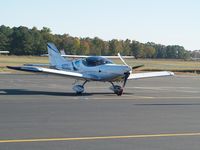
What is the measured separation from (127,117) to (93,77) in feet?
37.4

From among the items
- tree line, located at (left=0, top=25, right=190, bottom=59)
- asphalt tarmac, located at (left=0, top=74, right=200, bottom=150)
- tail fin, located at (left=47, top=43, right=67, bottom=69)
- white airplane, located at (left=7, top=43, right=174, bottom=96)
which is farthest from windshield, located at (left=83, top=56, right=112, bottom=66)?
tree line, located at (left=0, top=25, right=190, bottom=59)

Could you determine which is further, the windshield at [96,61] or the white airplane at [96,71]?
the windshield at [96,61]

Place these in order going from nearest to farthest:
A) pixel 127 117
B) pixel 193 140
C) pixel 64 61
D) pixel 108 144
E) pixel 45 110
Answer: pixel 108 144, pixel 193 140, pixel 127 117, pixel 45 110, pixel 64 61

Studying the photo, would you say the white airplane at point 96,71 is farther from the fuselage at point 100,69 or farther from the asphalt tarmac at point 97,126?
the asphalt tarmac at point 97,126

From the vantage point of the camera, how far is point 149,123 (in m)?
14.2

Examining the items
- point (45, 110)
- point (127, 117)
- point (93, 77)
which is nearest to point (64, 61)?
point (93, 77)

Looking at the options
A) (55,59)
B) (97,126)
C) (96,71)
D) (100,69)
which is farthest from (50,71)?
(97,126)

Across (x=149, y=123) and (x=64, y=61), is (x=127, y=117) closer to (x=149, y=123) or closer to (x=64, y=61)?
(x=149, y=123)

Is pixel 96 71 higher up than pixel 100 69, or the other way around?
pixel 100 69

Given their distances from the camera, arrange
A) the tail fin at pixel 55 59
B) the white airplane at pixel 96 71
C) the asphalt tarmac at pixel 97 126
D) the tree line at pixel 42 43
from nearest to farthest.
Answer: the asphalt tarmac at pixel 97 126 < the white airplane at pixel 96 71 < the tail fin at pixel 55 59 < the tree line at pixel 42 43

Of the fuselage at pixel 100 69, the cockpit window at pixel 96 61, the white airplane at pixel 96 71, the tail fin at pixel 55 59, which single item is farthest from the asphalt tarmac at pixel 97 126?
the tail fin at pixel 55 59

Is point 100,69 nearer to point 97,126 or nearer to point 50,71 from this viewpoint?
point 50,71

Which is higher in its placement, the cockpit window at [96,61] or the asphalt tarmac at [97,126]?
the cockpit window at [96,61]

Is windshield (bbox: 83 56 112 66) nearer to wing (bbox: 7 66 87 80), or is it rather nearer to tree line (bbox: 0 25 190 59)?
wing (bbox: 7 66 87 80)
